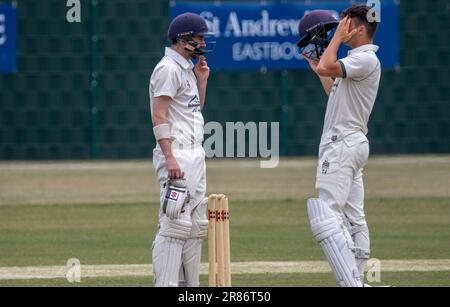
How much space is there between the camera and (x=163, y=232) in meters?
7.96

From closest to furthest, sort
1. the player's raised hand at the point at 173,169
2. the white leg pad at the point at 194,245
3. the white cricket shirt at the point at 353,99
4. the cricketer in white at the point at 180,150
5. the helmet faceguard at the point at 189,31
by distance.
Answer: the player's raised hand at the point at 173,169
the cricketer in white at the point at 180,150
the white leg pad at the point at 194,245
the helmet faceguard at the point at 189,31
the white cricket shirt at the point at 353,99

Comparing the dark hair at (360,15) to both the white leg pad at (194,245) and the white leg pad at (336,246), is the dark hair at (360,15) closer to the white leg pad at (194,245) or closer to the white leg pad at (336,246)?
the white leg pad at (336,246)

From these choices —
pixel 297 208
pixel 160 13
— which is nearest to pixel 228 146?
pixel 160 13

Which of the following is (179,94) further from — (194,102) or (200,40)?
(200,40)

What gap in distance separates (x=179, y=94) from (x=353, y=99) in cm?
130

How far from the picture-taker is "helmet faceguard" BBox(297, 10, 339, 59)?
897cm

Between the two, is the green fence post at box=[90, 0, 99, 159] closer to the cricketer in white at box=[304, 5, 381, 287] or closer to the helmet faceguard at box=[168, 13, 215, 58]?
the cricketer in white at box=[304, 5, 381, 287]

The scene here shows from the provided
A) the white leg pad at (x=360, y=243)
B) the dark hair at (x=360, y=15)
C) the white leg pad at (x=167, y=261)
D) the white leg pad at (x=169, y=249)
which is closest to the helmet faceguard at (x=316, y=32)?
the dark hair at (x=360, y=15)

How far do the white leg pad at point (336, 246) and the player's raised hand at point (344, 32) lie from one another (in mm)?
1212

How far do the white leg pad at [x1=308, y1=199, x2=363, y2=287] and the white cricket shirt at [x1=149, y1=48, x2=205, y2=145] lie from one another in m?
1.01

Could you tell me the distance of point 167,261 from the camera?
26.1ft

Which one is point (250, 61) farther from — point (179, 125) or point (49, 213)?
point (179, 125)

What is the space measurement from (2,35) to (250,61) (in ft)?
15.2

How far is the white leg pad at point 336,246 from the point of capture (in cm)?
813
